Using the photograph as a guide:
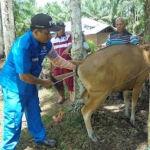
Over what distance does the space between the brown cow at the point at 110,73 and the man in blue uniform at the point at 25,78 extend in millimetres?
666

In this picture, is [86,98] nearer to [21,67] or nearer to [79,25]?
[79,25]

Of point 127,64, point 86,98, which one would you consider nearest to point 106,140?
point 86,98

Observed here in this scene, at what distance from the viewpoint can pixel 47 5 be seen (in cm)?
6072

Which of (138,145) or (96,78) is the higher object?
(96,78)

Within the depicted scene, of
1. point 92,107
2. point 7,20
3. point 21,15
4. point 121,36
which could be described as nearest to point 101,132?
point 92,107

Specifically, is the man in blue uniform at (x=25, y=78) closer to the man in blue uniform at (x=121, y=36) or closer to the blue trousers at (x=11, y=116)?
the blue trousers at (x=11, y=116)

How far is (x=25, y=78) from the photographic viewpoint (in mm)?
3240

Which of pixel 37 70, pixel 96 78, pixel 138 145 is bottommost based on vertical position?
pixel 138 145

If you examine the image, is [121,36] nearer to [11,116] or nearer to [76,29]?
[76,29]

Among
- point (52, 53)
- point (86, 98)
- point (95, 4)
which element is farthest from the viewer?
point (95, 4)

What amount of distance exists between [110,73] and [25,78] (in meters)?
1.62

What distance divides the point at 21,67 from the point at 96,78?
1.46 metres

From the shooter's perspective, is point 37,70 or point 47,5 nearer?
point 37,70

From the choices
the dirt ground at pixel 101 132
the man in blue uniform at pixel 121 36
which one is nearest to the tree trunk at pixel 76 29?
the dirt ground at pixel 101 132
